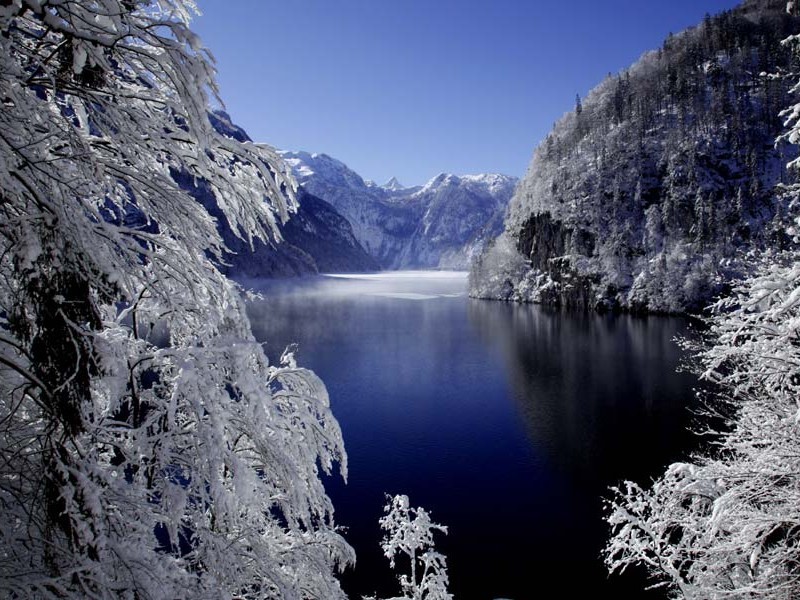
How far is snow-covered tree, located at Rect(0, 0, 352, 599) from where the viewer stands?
2422 millimetres

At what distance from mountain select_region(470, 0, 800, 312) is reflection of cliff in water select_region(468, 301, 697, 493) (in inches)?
989

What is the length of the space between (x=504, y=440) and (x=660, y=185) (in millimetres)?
87326

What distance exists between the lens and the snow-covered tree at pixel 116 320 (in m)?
2.42

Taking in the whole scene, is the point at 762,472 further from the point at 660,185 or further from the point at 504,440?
the point at 660,185

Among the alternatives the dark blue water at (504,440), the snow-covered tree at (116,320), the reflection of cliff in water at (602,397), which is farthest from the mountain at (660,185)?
the snow-covered tree at (116,320)

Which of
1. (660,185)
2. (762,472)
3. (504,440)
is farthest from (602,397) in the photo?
(660,185)

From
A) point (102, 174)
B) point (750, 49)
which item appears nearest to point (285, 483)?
point (102, 174)

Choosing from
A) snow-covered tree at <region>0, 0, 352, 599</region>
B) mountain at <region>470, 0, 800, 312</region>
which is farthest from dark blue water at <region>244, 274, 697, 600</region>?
mountain at <region>470, 0, 800, 312</region>

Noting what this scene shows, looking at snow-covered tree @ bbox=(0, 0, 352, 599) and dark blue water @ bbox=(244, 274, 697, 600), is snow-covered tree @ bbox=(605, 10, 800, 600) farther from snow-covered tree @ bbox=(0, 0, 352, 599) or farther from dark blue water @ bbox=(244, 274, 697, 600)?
dark blue water @ bbox=(244, 274, 697, 600)

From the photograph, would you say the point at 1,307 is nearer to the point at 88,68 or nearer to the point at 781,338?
the point at 88,68

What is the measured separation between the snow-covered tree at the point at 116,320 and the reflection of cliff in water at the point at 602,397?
59.8 feet

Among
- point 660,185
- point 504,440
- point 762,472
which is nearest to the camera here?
point 762,472

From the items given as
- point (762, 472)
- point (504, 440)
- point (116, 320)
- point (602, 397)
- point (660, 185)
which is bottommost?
point (504, 440)

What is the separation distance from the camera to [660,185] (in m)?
92.1
